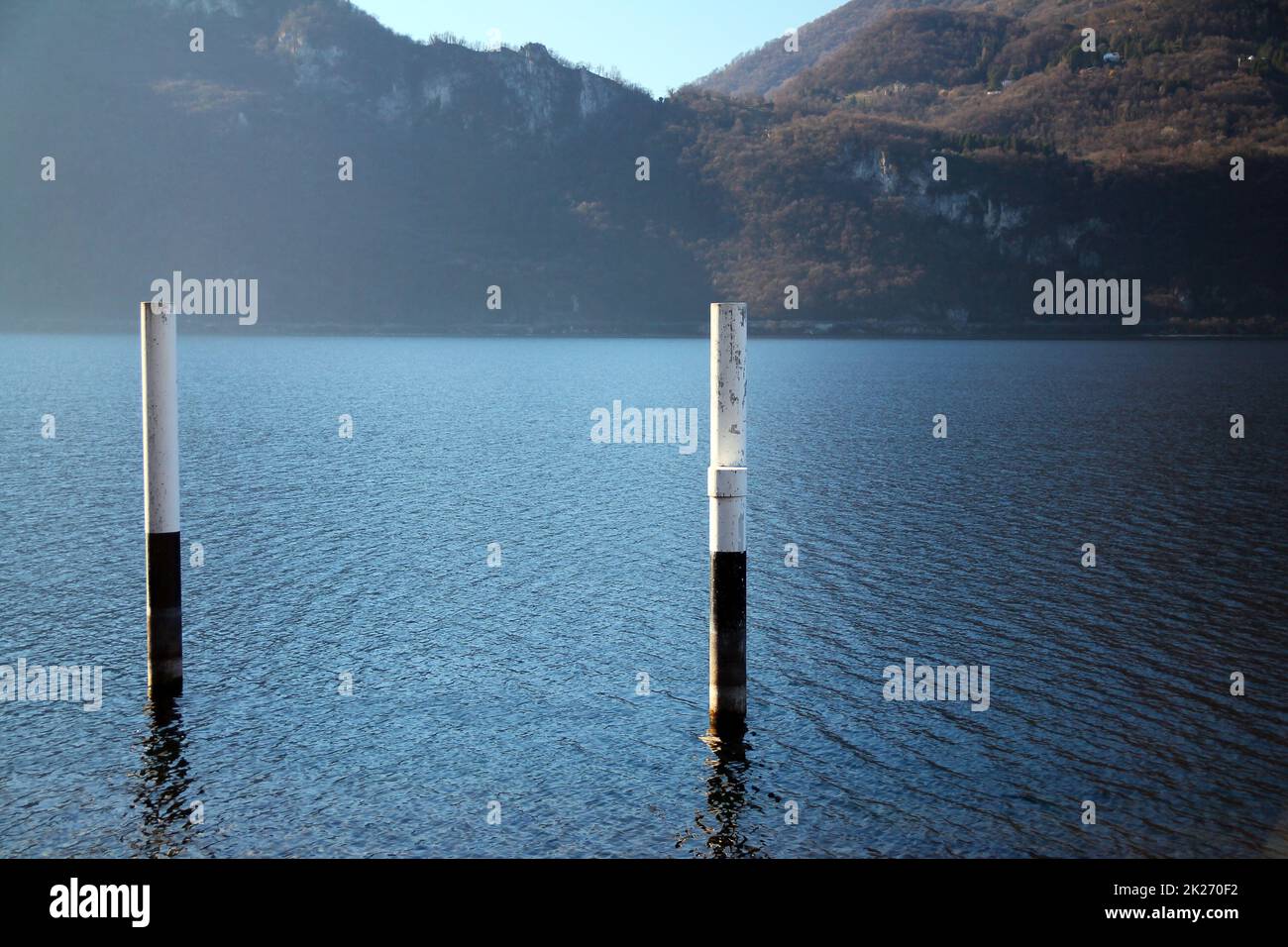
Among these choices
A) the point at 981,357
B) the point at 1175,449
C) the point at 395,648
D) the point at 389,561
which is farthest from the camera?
the point at 981,357

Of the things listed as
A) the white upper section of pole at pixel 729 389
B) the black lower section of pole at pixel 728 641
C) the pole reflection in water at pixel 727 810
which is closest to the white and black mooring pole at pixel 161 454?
the white upper section of pole at pixel 729 389

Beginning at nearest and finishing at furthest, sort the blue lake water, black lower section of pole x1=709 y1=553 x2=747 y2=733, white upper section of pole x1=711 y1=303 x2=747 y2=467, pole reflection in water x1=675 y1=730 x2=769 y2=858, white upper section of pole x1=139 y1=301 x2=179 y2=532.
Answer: pole reflection in water x1=675 y1=730 x2=769 y2=858
the blue lake water
white upper section of pole x1=711 y1=303 x2=747 y2=467
black lower section of pole x1=709 y1=553 x2=747 y2=733
white upper section of pole x1=139 y1=301 x2=179 y2=532

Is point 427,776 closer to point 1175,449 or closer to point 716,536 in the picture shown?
point 716,536
